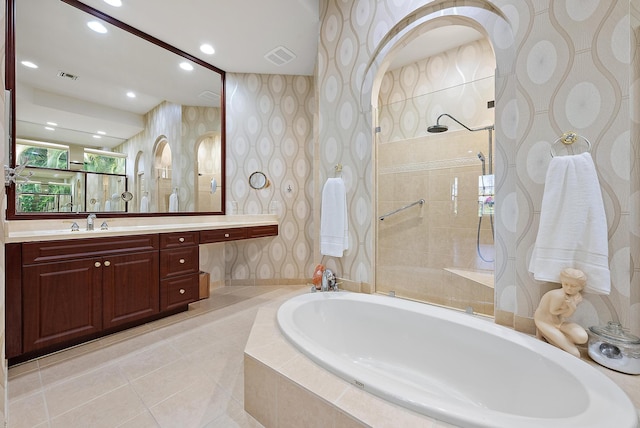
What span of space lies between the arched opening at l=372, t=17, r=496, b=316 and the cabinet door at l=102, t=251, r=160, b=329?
1745mm

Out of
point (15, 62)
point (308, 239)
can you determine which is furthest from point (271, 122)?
point (15, 62)

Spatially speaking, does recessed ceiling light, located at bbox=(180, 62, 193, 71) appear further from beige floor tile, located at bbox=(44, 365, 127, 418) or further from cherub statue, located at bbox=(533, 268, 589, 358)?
cherub statue, located at bbox=(533, 268, 589, 358)

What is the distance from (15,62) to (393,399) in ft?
9.82

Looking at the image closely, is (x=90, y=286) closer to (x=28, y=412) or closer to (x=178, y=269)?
(x=178, y=269)

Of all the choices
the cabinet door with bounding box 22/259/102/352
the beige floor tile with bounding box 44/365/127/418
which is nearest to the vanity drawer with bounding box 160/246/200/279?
the cabinet door with bounding box 22/259/102/352

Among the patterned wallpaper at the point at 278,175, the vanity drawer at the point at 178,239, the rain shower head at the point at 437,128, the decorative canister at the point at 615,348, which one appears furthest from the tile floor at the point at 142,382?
the rain shower head at the point at 437,128

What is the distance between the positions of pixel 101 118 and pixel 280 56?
181 cm

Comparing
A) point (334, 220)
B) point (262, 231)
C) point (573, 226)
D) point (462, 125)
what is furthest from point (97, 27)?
point (573, 226)

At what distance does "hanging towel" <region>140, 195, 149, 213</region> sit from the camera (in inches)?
99.9

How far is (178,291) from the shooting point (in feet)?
7.62

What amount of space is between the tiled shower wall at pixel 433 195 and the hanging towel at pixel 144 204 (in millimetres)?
2135

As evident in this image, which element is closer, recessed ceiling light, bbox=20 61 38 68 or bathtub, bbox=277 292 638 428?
bathtub, bbox=277 292 638 428

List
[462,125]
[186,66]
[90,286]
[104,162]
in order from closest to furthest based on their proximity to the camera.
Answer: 1. [90,286]
2. [462,125]
3. [104,162]
4. [186,66]

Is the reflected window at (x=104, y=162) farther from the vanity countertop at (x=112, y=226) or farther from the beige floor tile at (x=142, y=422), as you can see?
the beige floor tile at (x=142, y=422)
